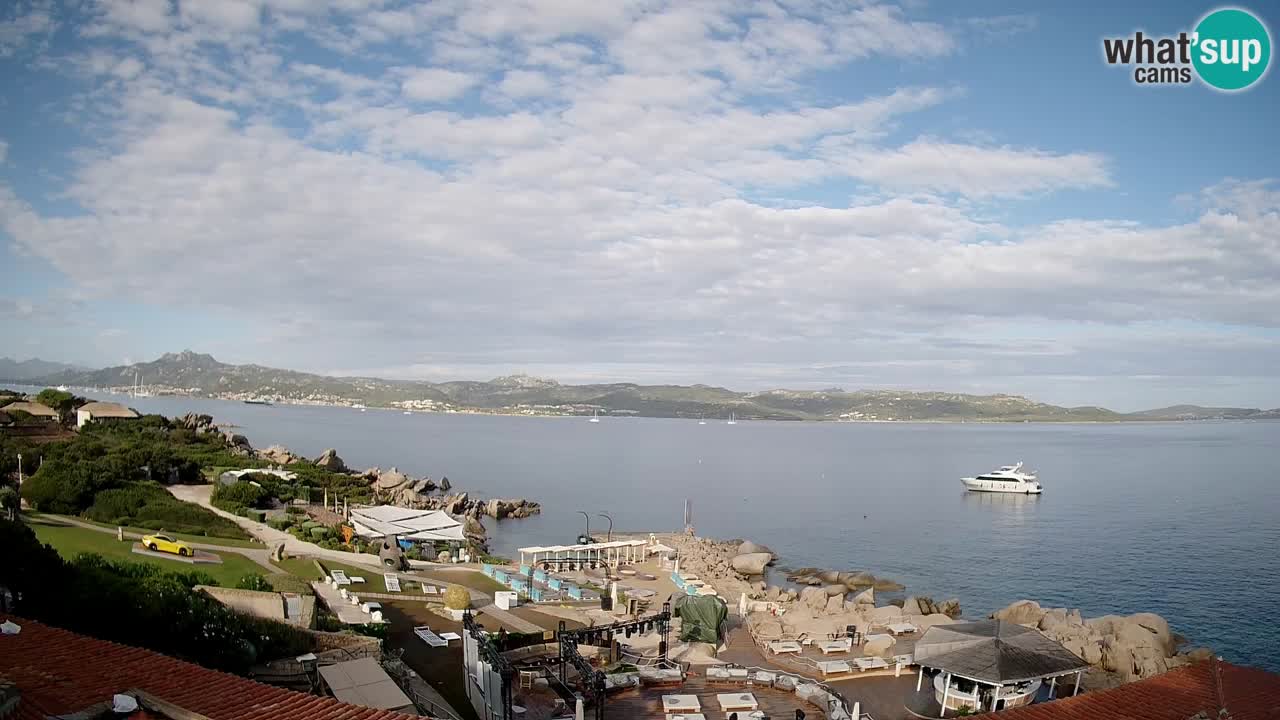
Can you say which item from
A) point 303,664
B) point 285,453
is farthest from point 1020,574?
point 285,453

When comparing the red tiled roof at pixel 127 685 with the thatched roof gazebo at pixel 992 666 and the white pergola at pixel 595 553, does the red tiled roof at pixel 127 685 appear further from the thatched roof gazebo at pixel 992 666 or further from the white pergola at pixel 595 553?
the white pergola at pixel 595 553

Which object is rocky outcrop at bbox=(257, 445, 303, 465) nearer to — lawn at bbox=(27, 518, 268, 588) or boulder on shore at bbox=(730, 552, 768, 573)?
lawn at bbox=(27, 518, 268, 588)

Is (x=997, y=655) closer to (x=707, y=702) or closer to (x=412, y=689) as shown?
(x=707, y=702)

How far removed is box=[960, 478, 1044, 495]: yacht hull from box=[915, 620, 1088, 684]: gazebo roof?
63.6m

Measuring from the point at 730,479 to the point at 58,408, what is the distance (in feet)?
219

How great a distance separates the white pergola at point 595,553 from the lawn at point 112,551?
11.9 meters

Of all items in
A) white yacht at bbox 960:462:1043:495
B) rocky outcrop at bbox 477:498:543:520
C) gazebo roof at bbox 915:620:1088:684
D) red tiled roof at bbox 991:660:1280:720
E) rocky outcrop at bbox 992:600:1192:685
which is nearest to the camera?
red tiled roof at bbox 991:660:1280:720

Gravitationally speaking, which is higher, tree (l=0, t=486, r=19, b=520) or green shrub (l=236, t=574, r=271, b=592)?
tree (l=0, t=486, r=19, b=520)

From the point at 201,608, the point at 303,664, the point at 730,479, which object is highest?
the point at 201,608

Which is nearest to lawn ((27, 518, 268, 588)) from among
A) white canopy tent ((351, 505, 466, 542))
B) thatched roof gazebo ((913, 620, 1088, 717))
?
white canopy tent ((351, 505, 466, 542))

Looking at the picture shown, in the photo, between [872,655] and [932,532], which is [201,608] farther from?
[932,532]

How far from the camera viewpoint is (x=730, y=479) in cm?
8850

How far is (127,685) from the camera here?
703cm

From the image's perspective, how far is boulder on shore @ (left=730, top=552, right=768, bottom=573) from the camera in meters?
38.6
